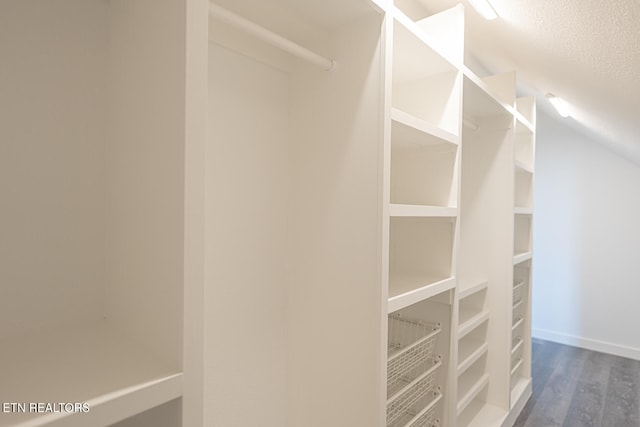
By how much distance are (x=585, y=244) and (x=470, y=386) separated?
271 cm

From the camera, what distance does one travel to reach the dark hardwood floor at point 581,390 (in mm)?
2395

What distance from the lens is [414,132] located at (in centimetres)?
128

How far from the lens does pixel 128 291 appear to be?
699 millimetres

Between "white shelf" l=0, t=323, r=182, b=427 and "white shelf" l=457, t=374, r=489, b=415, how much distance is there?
1745mm

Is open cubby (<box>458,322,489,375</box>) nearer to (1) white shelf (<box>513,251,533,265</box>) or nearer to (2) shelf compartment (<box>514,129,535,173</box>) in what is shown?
(1) white shelf (<box>513,251,533,265</box>)

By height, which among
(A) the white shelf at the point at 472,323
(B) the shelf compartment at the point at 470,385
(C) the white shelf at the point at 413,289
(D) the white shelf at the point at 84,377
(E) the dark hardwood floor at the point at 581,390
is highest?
(D) the white shelf at the point at 84,377

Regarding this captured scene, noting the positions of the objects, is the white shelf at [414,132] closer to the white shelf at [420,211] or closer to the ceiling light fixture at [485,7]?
the white shelf at [420,211]

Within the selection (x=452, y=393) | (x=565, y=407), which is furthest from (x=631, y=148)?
(x=452, y=393)

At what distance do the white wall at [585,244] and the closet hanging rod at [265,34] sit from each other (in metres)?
3.86

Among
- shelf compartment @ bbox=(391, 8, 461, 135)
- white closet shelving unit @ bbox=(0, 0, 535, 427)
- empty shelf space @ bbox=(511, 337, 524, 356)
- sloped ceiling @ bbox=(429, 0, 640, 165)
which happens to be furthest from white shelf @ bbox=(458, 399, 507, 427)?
sloped ceiling @ bbox=(429, 0, 640, 165)

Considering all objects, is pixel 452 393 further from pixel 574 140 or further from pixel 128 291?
pixel 574 140

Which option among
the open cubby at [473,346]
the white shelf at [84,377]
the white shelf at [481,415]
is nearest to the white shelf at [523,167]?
the open cubby at [473,346]

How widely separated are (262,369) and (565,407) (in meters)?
2.64

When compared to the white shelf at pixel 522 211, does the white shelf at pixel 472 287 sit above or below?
below
